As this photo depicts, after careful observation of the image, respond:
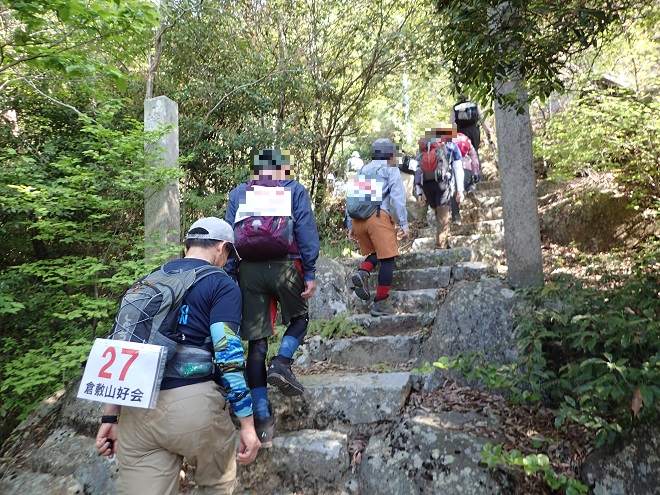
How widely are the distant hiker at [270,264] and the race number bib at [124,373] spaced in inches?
42.0

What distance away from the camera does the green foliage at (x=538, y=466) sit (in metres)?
2.39

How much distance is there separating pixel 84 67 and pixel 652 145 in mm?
7174

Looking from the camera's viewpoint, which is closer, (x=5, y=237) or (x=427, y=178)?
(x=5, y=237)

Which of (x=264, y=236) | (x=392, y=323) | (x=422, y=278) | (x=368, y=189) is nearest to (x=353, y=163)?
(x=422, y=278)

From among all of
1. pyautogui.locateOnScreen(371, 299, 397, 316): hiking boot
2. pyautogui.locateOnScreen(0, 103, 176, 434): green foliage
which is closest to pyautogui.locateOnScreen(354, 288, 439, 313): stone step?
pyautogui.locateOnScreen(371, 299, 397, 316): hiking boot

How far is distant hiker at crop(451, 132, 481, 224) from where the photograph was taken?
727 centimetres

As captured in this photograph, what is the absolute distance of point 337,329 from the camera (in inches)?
192

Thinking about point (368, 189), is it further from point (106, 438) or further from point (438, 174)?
point (106, 438)

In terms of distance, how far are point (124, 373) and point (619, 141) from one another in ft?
23.2

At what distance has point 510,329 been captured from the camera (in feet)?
12.2

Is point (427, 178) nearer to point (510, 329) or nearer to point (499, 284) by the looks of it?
point (499, 284)

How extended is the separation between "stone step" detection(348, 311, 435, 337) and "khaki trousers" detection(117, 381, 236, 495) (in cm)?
317

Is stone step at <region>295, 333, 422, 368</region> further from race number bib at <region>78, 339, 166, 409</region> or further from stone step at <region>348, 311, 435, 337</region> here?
race number bib at <region>78, 339, 166, 409</region>

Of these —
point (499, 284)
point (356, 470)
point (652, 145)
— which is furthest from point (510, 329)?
point (652, 145)
